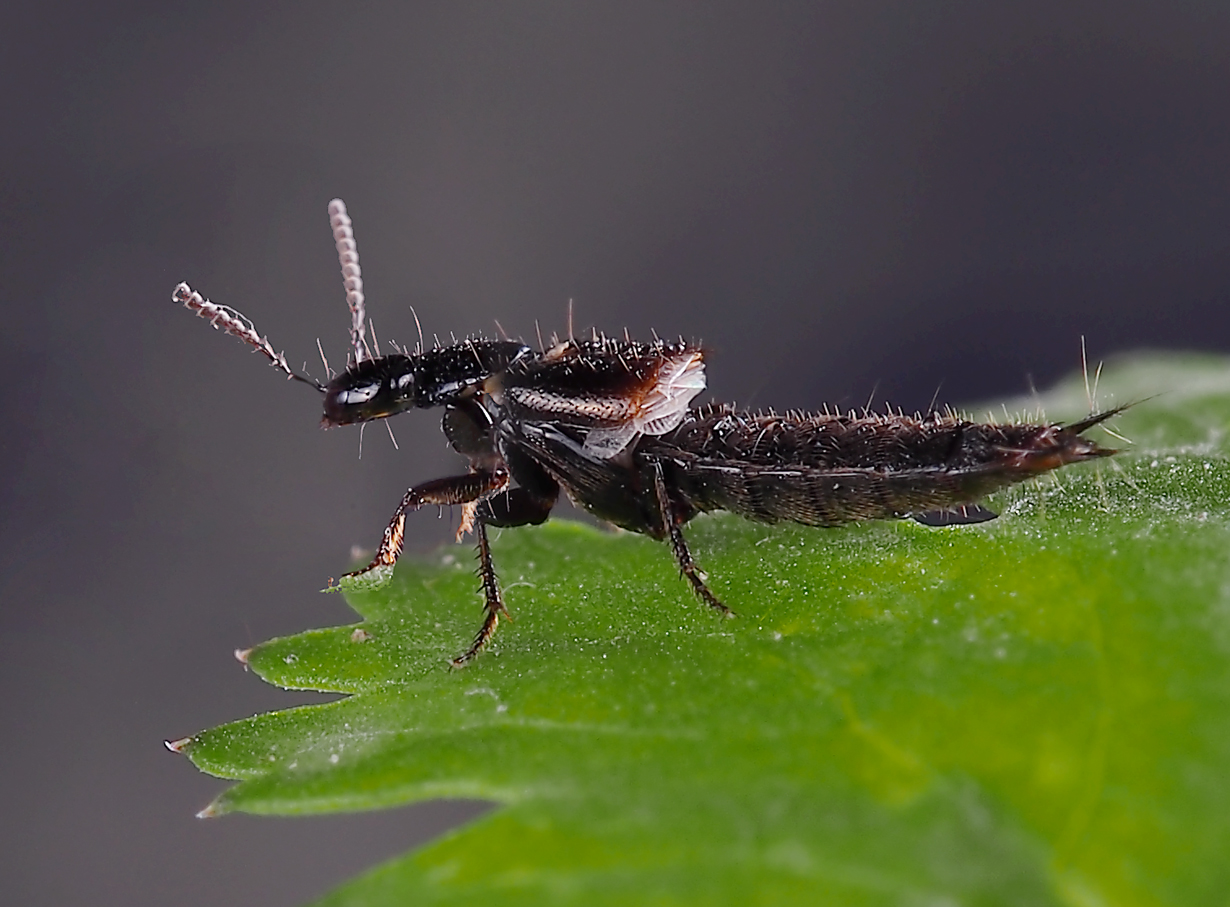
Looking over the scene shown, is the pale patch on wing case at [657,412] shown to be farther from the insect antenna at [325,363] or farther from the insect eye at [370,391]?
the insect antenna at [325,363]

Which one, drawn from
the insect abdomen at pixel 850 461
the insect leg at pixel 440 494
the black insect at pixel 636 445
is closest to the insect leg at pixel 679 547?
the black insect at pixel 636 445

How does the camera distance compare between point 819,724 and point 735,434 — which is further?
point 735,434

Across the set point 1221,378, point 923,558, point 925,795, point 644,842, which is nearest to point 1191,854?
point 925,795

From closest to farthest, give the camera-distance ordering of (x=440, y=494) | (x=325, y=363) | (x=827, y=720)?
(x=827, y=720), (x=440, y=494), (x=325, y=363)

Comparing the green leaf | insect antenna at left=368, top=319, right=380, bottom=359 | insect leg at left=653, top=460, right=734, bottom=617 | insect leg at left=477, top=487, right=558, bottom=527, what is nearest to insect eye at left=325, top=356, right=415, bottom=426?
insect antenna at left=368, top=319, right=380, bottom=359

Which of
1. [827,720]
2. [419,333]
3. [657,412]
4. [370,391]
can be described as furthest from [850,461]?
[419,333]

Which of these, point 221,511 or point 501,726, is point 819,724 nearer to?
point 501,726

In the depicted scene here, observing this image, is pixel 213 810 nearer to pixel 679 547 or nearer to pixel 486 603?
pixel 486 603
